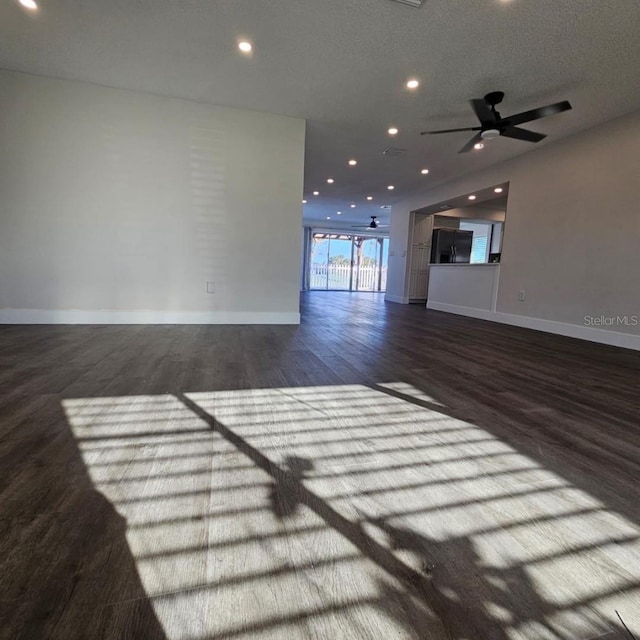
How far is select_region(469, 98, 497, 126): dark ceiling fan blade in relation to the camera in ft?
10.8

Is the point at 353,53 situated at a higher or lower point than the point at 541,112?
higher

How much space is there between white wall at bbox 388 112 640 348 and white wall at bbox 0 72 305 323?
3502 millimetres

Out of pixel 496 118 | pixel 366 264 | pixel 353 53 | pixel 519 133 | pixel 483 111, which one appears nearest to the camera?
pixel 353 53

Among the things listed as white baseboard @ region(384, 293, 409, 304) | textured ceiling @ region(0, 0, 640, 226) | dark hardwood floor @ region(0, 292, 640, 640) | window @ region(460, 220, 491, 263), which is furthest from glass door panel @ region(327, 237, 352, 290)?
dark hardwood floor @ region(0, 292, 640, 640)

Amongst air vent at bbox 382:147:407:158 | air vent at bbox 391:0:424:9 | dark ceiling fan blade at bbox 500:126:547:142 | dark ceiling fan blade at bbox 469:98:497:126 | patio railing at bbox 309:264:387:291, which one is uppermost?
air vent at bbox 391:0:424:9

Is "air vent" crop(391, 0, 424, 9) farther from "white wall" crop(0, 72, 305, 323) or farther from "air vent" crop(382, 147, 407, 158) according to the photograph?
"air vent" crop(382, 147, 407, 158)

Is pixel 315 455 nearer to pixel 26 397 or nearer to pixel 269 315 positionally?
pixel 26 397

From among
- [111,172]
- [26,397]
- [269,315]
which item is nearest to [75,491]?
[26,397]

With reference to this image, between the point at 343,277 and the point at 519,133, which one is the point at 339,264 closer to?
the point at 343,277

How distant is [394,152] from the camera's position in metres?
5.23

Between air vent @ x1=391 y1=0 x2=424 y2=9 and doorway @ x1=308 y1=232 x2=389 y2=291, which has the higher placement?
air vent @ x1=391 y1=0 x2=424 y2=9

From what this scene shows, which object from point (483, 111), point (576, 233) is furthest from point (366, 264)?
point (483, 111)

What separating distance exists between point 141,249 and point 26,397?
261cm

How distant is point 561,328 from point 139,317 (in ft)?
18.0
